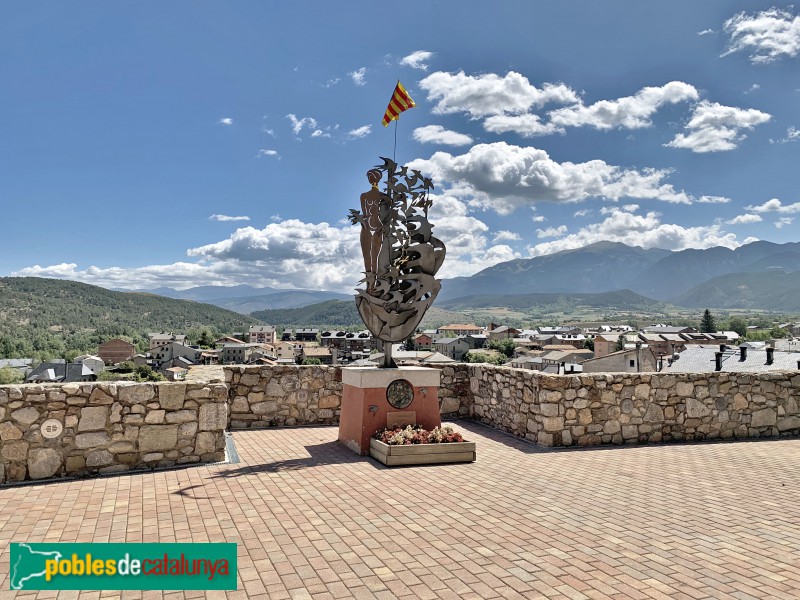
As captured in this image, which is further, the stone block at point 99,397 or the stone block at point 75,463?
the stone block at point 99,397

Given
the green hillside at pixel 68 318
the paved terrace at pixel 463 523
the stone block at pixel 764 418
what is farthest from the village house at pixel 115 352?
the stone block at pixel 764 418

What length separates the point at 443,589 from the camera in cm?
373

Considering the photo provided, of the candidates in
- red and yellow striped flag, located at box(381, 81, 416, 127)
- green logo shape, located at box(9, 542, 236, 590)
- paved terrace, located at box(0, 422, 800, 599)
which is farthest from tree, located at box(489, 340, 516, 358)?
green logo shape, located at box(9, 542, 236, 590)

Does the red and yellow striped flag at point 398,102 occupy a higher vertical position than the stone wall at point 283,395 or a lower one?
higher

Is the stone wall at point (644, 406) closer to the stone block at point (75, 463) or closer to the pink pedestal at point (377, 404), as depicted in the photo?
the pink pedestal at point (377, 404)

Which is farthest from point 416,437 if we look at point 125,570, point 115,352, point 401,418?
point 115,352

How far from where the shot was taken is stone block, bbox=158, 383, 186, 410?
23.2 ft

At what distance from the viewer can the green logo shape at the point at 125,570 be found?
3707 millimetres

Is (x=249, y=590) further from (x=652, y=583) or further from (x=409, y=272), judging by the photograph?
(x=409, y=272)

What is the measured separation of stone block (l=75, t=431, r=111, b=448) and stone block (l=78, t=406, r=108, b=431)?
7 cm

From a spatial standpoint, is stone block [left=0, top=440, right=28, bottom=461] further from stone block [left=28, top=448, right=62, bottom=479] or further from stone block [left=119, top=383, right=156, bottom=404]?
stone block [left=119, top=383, right=156, bottom=404]

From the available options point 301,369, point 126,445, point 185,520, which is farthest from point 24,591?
point 301,369

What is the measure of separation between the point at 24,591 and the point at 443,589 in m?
2.82

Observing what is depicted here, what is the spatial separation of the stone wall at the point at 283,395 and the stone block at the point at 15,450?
3.88 metres
